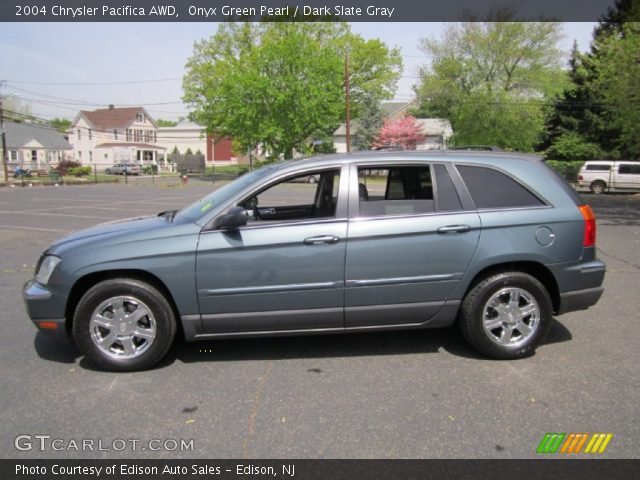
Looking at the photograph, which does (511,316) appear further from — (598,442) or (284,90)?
(284,90)

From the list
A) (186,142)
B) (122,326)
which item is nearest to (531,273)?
(122,326)

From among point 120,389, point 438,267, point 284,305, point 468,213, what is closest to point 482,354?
point 438,267

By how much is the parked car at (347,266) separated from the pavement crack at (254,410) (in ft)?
1.10

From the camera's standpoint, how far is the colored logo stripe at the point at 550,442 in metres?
2.72

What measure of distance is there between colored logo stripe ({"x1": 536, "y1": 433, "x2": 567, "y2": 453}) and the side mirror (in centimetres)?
248

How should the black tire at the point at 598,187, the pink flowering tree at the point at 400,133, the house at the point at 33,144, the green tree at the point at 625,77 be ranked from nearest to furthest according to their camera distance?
1. the green tree at the point at 625,77
2. the black tire at the point at 598,187
3. the pink flowering tree at the point at 400,133
4. the house at the point at 33,144

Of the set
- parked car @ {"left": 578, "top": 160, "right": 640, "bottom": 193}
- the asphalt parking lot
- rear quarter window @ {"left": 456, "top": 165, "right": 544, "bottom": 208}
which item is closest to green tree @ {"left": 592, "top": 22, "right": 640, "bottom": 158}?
parked car @ {"left": 578, "top": 160, "right": 640, "bottom": 193}

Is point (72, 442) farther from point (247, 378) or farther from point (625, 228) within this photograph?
point (625, 228)

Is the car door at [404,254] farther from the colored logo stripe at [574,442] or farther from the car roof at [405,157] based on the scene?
the colored logo stripe at [574,442]

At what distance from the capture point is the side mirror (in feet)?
11.8

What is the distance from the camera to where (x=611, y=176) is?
977 inches

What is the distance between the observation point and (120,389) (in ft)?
11.3

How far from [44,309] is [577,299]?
4.31 m
